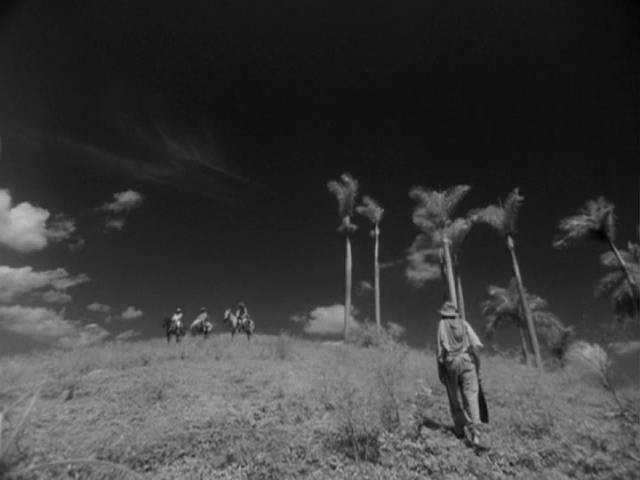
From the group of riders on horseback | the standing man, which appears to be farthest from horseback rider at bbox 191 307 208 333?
the standing man

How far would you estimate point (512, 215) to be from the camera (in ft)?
62.4

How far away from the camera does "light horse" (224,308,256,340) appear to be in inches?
746

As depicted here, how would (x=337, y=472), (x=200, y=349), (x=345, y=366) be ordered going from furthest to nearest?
(x=200, y=349) → (x=345, y=366) → (x=337, y=472)

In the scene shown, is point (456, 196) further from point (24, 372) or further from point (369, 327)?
point (24, 372)

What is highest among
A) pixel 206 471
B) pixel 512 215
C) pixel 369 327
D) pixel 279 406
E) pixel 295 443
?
pixel 512 215

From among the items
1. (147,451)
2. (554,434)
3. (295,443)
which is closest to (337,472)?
(295,443)

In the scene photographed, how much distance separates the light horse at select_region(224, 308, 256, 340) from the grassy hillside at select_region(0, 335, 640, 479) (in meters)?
9.15

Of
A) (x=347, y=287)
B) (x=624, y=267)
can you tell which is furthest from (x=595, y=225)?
(x=347, y=287)

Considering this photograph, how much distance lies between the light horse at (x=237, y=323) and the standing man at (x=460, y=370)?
15.0 metres

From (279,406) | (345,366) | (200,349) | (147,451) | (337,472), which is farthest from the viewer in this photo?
(200,349)

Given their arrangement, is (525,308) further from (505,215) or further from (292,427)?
(292,427)

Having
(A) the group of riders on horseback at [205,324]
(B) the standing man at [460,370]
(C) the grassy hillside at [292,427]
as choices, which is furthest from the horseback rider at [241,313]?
(B) the standing man at [460,370]

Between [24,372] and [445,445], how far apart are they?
1123 cm

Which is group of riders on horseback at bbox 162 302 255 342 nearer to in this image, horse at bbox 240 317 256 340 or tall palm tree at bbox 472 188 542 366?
horse at bbox 240 317 256 340
